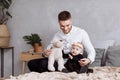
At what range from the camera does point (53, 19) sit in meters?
4.16

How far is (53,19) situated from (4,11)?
2.90 feet

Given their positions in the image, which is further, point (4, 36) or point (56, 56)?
point (4, 36)

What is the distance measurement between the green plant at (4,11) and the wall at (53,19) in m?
0.10

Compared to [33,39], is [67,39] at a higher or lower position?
higher

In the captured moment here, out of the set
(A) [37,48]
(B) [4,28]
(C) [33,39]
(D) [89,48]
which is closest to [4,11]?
(B) [4,28]

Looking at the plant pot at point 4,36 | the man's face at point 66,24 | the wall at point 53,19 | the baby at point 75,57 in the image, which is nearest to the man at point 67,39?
the man's face at point 66,24

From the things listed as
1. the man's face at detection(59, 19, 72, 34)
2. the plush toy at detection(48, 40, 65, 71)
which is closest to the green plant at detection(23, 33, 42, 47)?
the man's face at detection(59, 19, 72, 34)

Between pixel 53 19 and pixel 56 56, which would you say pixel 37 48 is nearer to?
pixel 53 19

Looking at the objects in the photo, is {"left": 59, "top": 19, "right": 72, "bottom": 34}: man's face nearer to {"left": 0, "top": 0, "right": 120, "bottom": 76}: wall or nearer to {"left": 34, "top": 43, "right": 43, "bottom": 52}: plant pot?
{"left": 0, "top": 0, "right": 120, "bottom": 76}: wall

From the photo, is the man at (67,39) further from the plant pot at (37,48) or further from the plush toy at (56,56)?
the plant pot at (37,48)

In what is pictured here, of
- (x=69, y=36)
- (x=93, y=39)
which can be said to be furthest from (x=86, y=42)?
(x=93, y=39)

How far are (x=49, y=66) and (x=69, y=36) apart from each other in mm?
467

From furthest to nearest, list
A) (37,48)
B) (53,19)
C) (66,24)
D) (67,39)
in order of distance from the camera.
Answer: (53,19) → (37,48) → (67,39) → (66,24)

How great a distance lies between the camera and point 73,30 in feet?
9.46
